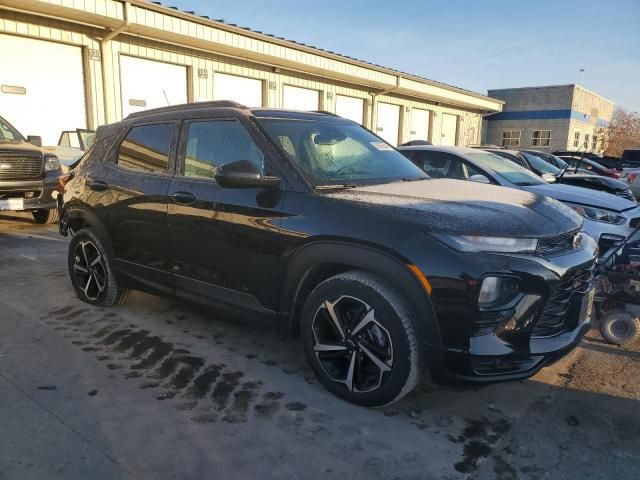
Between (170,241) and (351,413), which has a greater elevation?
(170,241)

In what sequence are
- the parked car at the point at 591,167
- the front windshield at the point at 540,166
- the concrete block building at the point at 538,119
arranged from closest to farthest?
the front windshield at the point at 540,166
the parked car at the point at 591,167
the concrete block building at the point at 538,119

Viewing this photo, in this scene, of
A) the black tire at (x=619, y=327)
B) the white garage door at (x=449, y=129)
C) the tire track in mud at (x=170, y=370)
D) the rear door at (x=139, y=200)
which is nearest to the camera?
the tire track in mud at (x=170, y=370)

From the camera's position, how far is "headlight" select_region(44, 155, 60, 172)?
332 inches

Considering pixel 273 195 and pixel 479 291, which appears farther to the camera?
pixel 273 195

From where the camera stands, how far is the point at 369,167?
3.62 meters

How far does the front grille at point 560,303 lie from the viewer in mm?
2627

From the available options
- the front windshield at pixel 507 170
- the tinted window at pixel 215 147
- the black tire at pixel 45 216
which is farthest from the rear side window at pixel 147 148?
the black tire at pixel 45 216

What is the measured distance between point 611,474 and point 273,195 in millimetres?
2344

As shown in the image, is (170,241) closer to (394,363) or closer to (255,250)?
(255,250)

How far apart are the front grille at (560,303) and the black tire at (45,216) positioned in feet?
28.8

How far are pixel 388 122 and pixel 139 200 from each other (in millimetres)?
20495

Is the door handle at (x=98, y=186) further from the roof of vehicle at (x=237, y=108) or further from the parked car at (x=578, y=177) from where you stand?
the parked car at (x=578, y=177)

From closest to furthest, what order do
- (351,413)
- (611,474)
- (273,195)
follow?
(611,474)
(351,413)
(273,195)

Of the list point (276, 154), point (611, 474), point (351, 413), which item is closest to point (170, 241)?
point (276, 154)
